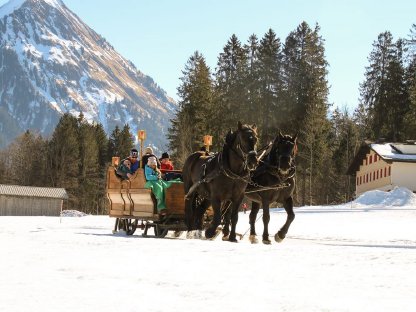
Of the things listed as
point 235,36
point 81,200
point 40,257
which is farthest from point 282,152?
point 81,200

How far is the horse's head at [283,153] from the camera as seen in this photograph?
45.6 ft

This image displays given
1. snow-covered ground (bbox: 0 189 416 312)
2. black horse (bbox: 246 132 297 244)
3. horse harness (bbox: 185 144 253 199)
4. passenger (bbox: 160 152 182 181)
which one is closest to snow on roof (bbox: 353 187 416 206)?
passenger (bbox: 160 152 182 181)

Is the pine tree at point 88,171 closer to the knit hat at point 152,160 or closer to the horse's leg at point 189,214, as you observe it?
the knit hat at point 152,160

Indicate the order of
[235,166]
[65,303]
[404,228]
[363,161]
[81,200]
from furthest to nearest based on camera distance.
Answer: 1. [81,200]
2. [363,161]
3. [404,228]
4. [235,166]
5. [65,303]

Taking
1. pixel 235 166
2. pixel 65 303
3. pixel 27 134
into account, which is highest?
pixel 27 134

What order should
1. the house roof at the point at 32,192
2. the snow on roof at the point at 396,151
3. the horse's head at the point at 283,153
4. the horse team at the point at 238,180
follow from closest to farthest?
the horse team at the point at 238,180 → the horse's head at the point at 283,153 → the snow on roof at the point at 396,151 → the house roof at the point at 32,192

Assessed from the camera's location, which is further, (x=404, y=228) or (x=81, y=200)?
(x=81, y=200)

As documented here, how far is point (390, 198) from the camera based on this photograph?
43.7 metres

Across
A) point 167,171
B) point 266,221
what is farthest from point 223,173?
point 167,171

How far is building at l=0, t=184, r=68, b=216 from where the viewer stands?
68625 mm

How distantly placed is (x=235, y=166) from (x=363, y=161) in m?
53.0

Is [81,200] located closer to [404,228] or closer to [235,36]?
[235,36]

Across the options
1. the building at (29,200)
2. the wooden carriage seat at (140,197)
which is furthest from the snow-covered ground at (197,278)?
the building at (29,200)

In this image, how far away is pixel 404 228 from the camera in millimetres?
25266
